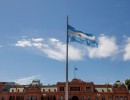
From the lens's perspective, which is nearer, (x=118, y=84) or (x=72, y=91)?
(x=72, y=91)

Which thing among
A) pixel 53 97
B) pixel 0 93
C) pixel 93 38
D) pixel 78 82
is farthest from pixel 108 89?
pixel 93 38

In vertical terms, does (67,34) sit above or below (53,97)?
above

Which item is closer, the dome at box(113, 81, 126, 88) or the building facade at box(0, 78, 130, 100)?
the building facade at box(0, 78, 130, 100)

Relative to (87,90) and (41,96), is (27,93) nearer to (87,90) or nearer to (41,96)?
(41,96)

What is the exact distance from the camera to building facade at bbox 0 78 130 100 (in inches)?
5007

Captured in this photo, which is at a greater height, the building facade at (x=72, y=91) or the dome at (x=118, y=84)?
the dome at (x=118, y=84)

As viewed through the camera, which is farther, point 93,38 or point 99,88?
point 99,88

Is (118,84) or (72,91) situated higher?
(118,84)

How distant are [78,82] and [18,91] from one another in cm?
2756

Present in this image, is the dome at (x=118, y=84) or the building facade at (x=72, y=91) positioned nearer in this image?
the building facade at (x=72, y=91)

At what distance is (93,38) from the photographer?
4291 cm

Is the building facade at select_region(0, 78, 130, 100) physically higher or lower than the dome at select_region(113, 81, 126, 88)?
lower

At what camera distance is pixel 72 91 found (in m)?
127

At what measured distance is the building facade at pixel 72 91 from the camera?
127 meters
